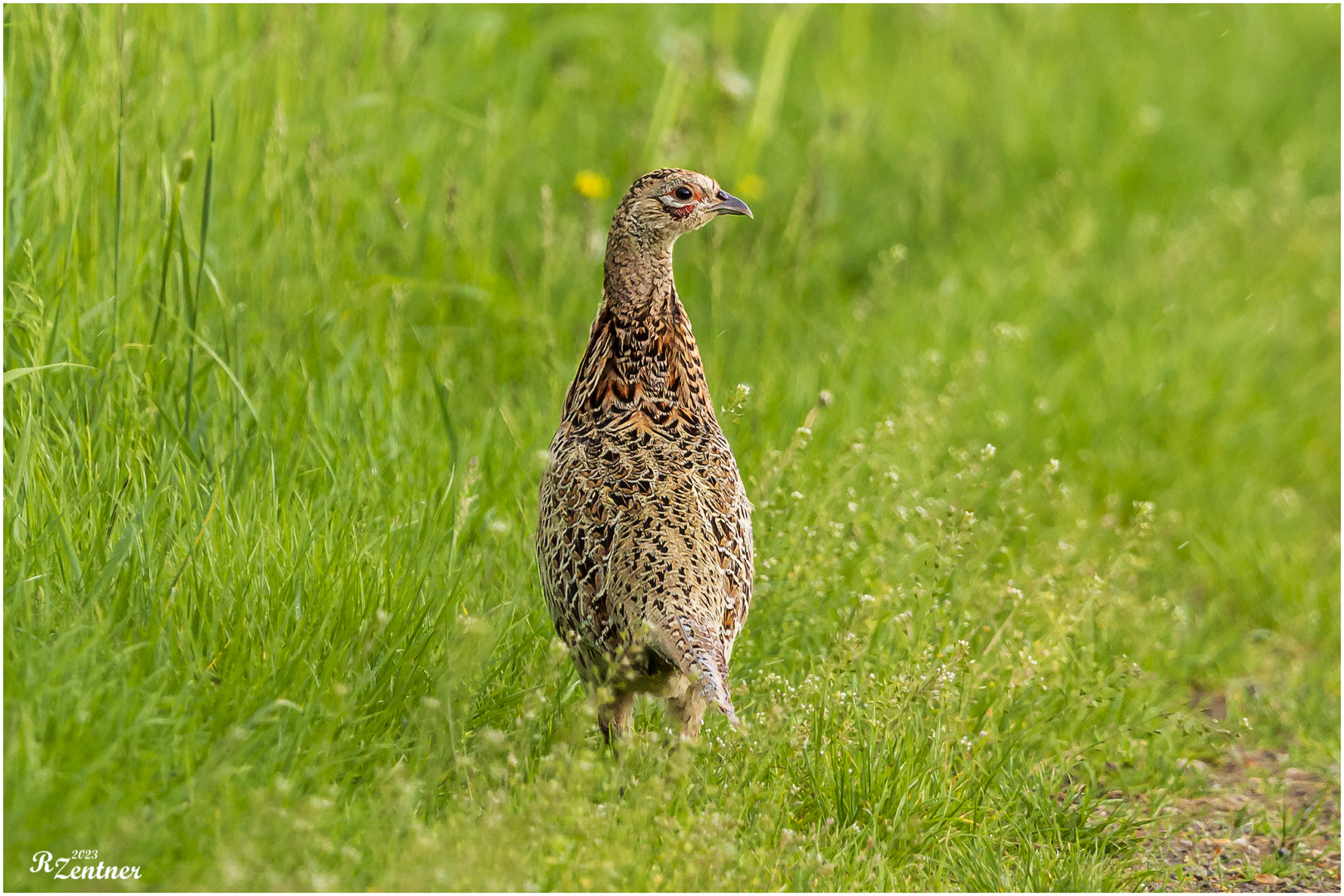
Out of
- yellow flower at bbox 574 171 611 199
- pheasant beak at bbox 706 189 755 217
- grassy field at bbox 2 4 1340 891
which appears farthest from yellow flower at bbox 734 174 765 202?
pheasant beak at bbox 706 189 755 217

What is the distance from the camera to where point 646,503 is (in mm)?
3875

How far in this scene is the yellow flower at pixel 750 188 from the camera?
305 inches

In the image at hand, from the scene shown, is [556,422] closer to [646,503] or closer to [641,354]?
[641,354]

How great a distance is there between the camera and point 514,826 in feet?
11.0

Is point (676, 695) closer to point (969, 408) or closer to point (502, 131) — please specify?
point (969, 408)

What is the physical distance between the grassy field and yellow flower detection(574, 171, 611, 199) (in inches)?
4.4

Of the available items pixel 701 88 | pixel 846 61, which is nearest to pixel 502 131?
pixel 701 88

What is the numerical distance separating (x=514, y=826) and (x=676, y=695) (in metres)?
0.66

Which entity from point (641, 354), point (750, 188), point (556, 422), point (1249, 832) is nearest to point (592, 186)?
point (750, 188)

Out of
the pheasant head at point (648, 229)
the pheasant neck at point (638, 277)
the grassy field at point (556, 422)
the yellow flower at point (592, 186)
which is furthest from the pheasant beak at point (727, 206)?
the yellow flower at point (592, 186)

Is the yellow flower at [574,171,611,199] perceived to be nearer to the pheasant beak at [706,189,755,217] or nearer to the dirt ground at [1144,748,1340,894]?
the pheasant beak at [706,189,755,217]

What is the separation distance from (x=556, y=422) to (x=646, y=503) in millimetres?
Result: 1545

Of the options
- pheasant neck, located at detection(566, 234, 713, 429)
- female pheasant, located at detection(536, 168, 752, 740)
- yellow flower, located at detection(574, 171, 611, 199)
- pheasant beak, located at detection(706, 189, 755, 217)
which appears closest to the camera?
female pheasant, located at detection(536, 168, 752, 740)

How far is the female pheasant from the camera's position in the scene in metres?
3.64
